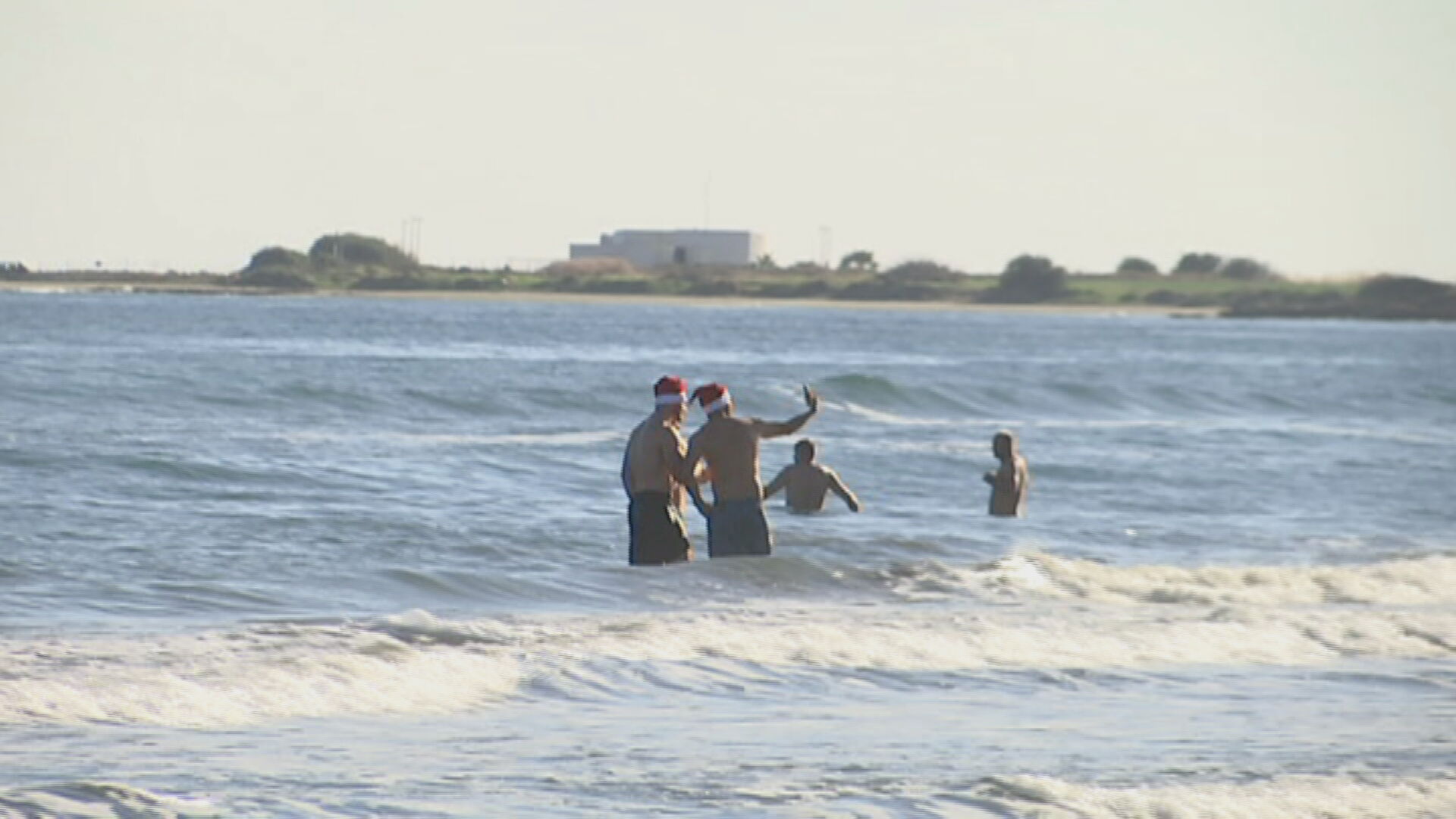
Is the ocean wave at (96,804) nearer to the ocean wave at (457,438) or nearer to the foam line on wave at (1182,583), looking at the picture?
the foam line on wave at (1182,583)

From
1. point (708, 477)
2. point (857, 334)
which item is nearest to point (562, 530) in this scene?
point (708, 477)

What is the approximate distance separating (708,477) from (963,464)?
15675mm

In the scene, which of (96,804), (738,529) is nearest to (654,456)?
(738,529)

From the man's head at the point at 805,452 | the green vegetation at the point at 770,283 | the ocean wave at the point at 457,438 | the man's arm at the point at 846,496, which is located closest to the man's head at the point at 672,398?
the man's arm at the point at 846,496

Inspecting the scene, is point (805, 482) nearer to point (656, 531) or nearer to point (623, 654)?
point (656, 531)

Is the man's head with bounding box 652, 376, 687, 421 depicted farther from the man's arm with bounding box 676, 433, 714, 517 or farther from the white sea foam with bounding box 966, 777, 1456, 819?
the white sea foam with bounding box 966, 777, 1456, 819

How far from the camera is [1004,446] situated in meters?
22.6

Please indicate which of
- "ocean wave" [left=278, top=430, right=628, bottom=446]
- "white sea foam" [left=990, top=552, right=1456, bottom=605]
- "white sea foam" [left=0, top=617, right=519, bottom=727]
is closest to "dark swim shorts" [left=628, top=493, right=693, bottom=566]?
"white sea foam" [left=0, top=617, right=519, bottom=727]

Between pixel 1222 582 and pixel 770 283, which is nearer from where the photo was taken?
pixel 1222 582

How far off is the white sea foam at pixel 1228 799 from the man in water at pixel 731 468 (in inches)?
218

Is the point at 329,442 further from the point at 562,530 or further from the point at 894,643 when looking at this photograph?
the point at 894,643

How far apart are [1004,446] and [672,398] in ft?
24.9

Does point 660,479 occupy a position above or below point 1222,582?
above

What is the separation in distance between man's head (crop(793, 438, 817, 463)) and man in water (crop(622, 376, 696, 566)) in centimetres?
487
